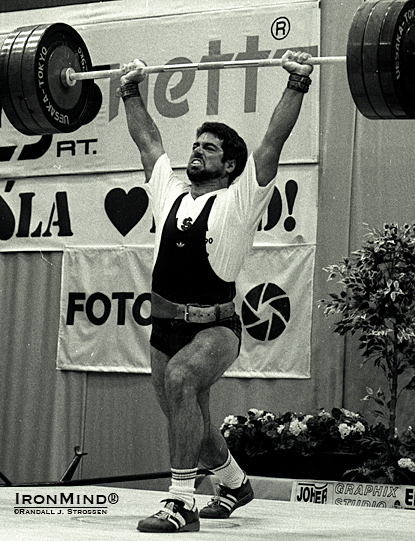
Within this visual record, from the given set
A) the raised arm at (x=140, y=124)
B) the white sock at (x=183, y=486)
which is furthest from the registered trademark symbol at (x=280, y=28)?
the white sock at (x=183, y=486)

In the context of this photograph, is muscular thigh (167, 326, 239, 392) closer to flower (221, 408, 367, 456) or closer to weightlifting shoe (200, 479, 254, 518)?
weightlifting shoe (200, 479, 254, 518)

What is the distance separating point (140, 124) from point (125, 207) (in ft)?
10.4

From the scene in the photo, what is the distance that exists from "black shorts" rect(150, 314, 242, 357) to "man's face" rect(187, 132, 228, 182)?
59 cm

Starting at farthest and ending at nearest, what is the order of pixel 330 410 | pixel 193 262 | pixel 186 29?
pixel 186 29 < pixel 330 410 < pixel 193 262

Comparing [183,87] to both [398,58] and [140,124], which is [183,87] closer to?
[140,124]

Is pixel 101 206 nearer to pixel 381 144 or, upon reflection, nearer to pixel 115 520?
pixel 381 144

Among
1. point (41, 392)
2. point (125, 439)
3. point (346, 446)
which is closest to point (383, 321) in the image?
point (346, 446)

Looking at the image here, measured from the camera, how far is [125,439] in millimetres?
7406

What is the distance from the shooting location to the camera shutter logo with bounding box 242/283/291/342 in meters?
6.90

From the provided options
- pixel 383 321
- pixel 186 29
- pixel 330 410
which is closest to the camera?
pixel 383 321

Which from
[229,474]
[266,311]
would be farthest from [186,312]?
[266,311]

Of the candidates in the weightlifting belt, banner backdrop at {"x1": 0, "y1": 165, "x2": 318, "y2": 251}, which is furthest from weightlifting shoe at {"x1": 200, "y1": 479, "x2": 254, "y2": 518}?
banner backdrop at {"x1": 0, "y1": 165, "x2": 318, "y2": 251}

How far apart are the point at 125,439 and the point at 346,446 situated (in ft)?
6.33

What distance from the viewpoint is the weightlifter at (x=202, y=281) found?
370 centimetres
